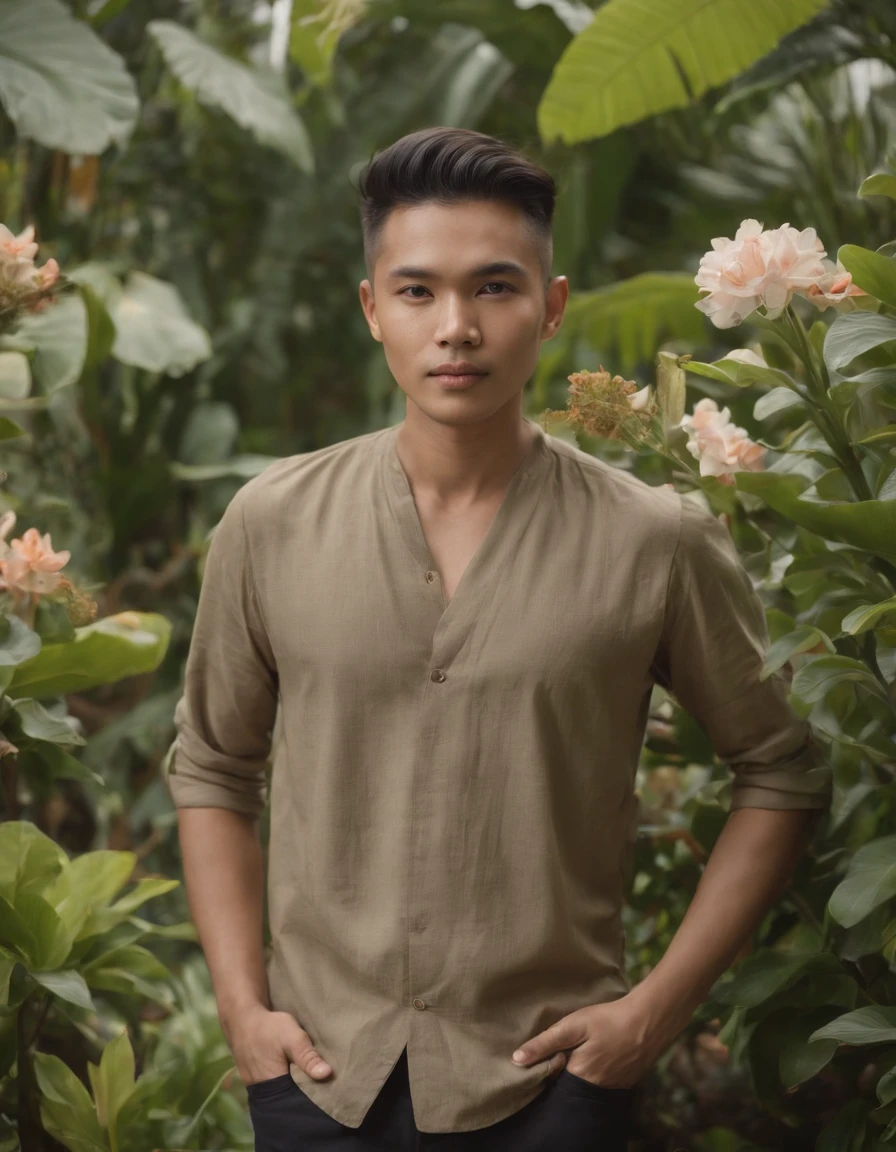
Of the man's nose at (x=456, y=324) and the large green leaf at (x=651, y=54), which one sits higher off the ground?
the large green leaf at (x=651, y=54)

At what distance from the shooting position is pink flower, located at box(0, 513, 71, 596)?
4.23 ft

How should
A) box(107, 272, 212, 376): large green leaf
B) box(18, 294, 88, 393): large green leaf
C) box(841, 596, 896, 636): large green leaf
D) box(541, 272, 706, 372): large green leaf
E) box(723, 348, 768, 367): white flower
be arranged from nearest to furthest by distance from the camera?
1. box(841, 596, 896, 636): large green leaf
2. box(723, 348, 768, 367): white flower
3. box(18, 294, 88, 393): large green leaf
4. box(541, 272, 706, 372): large green leaf
5. box(107, 272, 212, 376): large green leaf

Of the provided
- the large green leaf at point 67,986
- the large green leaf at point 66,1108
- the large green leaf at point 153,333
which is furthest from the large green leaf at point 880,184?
the large green leaf at point 153,333

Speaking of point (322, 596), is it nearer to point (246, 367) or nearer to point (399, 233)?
point (399, 233)

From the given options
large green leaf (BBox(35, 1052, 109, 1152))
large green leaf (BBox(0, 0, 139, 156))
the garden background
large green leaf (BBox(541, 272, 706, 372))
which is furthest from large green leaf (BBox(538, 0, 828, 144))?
large green leaf (BBox(35, 1052, 109, 1152))

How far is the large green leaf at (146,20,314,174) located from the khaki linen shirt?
1.27 m

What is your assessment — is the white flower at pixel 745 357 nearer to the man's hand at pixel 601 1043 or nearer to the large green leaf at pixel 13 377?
the man's hand at pixel 601 1043

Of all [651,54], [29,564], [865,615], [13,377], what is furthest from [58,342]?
→ [865,615]

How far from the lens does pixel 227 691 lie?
125 centimetres

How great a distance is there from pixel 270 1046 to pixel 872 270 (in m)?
0.84

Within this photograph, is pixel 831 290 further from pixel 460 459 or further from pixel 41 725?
pixel 41 725

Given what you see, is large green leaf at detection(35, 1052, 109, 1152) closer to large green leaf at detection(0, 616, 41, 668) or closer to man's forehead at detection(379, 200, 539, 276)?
large green leaf at detection(0, 616, 41, 668)

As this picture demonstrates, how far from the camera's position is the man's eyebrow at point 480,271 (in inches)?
43.3

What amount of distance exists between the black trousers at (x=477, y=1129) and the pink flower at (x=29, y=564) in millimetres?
540
